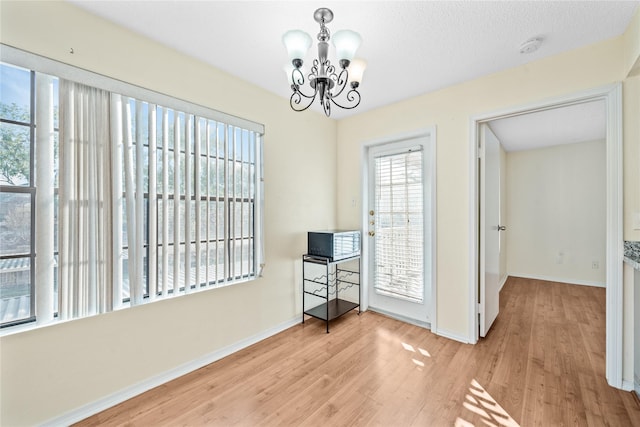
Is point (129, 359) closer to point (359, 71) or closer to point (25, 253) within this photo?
point (25, 253)

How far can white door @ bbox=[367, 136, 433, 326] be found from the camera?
2.85 metres

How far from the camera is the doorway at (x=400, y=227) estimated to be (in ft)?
9.27

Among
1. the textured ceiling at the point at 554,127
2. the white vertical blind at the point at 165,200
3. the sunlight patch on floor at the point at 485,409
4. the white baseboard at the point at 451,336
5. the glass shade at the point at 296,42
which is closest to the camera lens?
the glass shade at the point at 296,42

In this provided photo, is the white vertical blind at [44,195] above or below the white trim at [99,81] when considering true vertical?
below

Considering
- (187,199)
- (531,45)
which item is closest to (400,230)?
(531,45)

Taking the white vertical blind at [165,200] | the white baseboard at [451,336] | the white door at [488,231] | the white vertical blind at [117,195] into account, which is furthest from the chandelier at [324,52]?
the white baseboard at [451,336]

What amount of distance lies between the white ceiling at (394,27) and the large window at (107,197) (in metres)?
0.45

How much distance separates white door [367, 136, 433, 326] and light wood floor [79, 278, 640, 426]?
1.20ft

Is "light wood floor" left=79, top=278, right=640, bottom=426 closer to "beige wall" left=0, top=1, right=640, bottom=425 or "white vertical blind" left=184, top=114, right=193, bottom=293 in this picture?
"beige wall" left=0, top=1, right=640, bottom=425

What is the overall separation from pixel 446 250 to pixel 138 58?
3.04 meters

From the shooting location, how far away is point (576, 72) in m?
1.97

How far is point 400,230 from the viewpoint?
303 centimetres

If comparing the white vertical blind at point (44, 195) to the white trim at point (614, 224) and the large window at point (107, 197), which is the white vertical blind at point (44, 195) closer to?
the large window at point (107, 197)

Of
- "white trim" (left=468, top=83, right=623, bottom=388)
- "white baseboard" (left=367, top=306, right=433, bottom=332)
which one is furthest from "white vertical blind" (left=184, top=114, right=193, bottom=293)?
"white trim" (left=468, top=83, right=623, bottom=388)
